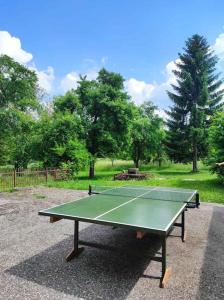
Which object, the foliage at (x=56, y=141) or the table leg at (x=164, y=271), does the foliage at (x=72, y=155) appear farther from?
the table leg at (x=164, y=271)

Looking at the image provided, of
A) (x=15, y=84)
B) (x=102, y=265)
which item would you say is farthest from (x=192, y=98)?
(x=102, y=265)

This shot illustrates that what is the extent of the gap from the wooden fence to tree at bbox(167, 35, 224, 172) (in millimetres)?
13932

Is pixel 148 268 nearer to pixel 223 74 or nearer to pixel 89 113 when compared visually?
pixel 89 113

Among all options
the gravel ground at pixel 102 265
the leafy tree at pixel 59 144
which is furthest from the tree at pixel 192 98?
the gravel ground at pixel 102 265

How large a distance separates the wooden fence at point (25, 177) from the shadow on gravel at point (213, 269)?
8.08 metres

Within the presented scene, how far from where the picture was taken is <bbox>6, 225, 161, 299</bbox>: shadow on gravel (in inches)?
106

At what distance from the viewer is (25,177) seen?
1080 cm

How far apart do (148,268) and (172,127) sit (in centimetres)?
2119

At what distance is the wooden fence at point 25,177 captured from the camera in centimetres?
1016

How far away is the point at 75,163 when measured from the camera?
15008 millimetres

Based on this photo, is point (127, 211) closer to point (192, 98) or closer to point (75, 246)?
point (75, 246)

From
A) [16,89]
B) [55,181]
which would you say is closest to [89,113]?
[16,89]

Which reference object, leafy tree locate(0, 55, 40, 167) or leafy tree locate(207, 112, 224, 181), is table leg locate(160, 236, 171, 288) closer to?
leafy tree locate(207, 112, 224, 181)

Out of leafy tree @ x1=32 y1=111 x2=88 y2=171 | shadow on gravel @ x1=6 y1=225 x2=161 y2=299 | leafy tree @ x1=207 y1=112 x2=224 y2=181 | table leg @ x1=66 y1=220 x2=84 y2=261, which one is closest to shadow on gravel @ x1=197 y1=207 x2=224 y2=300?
shadow on gravel @ x1=6 y1=225 x2=161 y2=299
